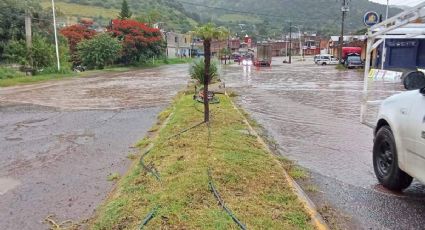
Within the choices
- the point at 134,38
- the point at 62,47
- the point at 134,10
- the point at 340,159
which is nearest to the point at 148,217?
the point at 340,159

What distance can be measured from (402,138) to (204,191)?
2.39 metres

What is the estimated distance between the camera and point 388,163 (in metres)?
5.37

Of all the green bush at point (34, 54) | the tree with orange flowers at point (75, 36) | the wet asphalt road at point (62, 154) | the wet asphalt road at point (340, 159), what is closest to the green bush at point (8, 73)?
the green bush at point (34, 54)

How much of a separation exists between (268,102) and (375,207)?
10.7 metres

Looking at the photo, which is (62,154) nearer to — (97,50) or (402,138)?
(402,138)

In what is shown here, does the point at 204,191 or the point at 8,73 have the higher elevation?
the point at 204,191

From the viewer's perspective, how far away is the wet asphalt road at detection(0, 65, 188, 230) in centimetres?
486

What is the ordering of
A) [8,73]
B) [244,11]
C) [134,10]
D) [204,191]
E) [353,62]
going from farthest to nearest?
1. [244,11]
2. [134,10]
3. [353,62]
4. [8,73]
5. [204,191]

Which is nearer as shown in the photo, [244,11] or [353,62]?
[353,62]

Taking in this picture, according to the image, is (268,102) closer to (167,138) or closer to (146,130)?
(146,130)

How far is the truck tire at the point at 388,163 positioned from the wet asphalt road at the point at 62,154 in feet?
12.1

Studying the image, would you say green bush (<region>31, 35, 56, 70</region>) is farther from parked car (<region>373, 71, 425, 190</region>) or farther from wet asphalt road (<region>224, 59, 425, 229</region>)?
parked car (<region>373, 71, 425, 190</region>)

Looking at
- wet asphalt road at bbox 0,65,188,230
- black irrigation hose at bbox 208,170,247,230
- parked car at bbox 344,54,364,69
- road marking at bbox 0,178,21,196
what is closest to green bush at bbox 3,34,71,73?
wet asphalt road at bbox 0,65,188,230

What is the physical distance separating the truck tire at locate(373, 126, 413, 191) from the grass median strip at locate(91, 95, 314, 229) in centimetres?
135
